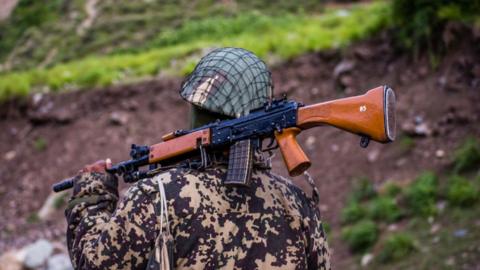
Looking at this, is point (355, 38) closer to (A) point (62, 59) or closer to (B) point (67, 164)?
(B) point (67, 164)

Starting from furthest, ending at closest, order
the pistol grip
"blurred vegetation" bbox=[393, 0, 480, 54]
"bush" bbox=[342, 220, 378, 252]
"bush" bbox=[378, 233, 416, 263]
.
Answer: "blurred vegetation" bbox=[393, 0, 480, 54]
"bush" bbox=[342, 220, 378, 252]
"bush" bbox=[378, 233, 416, 263]
the pistol grip

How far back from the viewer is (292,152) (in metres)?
2.75

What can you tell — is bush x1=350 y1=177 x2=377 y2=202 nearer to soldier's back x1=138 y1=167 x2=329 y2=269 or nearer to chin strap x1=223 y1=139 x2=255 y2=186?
soldier's back x1=138 y1=167 x2=329 y2=269

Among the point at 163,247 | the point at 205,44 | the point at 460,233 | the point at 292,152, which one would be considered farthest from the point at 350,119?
the point at 205,44

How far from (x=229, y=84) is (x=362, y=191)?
5.83 m

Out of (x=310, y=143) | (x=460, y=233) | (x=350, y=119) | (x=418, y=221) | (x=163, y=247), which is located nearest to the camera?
(x=163, y=247)

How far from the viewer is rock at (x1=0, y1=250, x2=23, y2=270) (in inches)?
388

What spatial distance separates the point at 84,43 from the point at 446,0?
27.2 feet

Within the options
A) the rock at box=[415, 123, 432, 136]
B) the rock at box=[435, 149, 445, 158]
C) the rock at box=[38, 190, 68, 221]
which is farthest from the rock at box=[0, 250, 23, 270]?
the rock at box=[435, 149, 445, 158]

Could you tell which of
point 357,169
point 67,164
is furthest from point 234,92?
point 67,164

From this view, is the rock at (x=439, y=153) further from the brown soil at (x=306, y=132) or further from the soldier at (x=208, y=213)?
the soldier at (x=208, y=213)

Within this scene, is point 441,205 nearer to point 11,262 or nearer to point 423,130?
point 423,130

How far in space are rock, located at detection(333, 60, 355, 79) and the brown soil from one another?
0.05 m

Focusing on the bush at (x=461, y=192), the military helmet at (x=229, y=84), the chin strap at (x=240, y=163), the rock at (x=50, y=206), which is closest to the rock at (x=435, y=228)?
the bush at (x=461, y=192)
